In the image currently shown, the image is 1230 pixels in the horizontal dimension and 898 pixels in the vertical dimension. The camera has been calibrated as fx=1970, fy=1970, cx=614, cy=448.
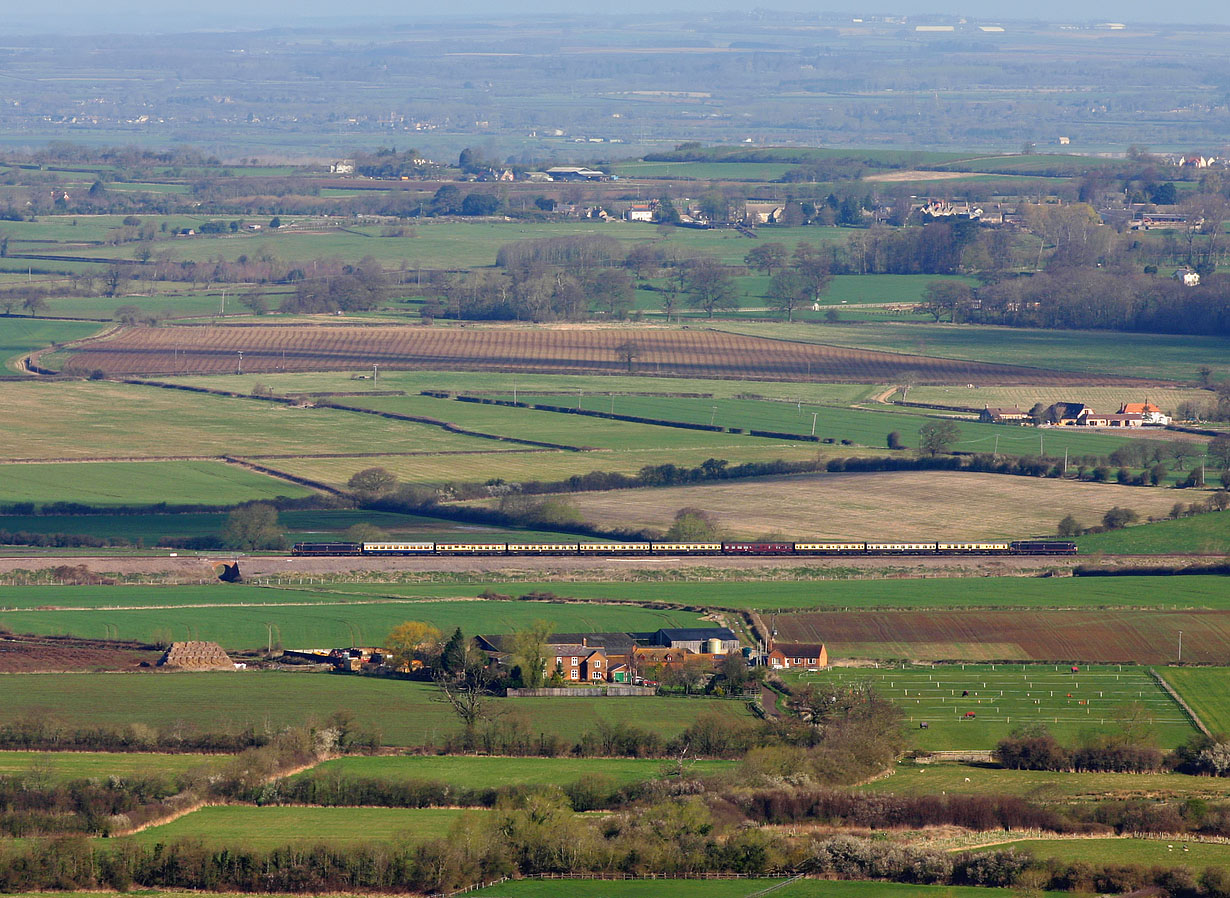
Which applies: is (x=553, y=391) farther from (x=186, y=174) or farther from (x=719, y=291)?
(x=186, y=174)

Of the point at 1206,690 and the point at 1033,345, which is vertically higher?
the point at 1033,345

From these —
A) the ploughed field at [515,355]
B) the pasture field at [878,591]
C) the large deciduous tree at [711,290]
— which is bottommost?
the pasture field at [878,591]

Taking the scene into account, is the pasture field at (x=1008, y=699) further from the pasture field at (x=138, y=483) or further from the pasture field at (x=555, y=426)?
the pasture field at (x=555, y=426)

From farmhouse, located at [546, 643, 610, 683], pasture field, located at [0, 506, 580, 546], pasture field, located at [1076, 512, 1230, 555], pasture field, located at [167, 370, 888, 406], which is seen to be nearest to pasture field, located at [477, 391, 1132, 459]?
pasture field, located at [167, 370, 888, 406]

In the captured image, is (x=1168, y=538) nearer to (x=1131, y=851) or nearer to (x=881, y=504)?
(x=881, y=504)

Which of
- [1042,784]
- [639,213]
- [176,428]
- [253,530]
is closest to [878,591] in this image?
[1042,784]

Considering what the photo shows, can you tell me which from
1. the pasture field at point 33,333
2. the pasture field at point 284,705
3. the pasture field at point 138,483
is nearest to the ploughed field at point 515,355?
the pasture field at point 33,333
